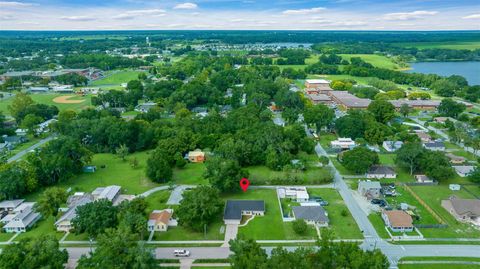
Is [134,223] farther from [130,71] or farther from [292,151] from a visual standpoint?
[130,71]

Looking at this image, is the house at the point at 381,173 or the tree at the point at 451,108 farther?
the tree at the point at 451,108

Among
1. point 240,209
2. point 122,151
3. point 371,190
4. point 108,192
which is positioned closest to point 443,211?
point 371,190

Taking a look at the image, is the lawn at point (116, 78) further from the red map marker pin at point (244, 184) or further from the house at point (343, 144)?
the red map marker pin at point (244, 184)

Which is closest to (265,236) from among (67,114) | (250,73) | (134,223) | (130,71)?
(134,223)

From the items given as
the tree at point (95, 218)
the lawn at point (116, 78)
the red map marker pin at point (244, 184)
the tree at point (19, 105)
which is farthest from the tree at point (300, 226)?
the lawn at point (116, 78)

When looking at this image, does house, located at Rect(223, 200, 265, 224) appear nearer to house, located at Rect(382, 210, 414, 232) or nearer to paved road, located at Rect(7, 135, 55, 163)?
house, located at Rect(382, 210, 414, 232)
